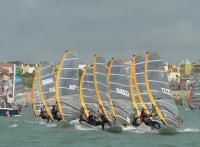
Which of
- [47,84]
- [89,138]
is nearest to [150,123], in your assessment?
[89,138]

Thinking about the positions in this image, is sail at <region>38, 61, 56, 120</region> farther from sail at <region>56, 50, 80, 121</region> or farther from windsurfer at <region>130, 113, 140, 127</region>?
windsurfer at <region>130, 113, 140, 127</region>

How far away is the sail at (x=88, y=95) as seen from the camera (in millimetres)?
47812

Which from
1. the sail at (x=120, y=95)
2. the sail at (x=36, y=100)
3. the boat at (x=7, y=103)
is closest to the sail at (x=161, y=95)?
the sail at (x=120, y=95)

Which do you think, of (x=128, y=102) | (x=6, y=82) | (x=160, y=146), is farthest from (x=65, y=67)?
(x=6, y=82)

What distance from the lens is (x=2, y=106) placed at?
250 feet

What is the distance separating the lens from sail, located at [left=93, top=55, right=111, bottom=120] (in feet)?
154

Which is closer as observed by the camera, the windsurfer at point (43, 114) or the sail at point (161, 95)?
the sail at point (161, 95)

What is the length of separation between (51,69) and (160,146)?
64.9 feet

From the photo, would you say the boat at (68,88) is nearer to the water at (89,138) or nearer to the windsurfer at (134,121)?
the water at (89,138)

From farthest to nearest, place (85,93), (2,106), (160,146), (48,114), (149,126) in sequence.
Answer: (2,106)
(48,114)
(85,93)
(149,126)
(160,146)

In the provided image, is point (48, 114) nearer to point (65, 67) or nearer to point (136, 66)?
point (65, 67)

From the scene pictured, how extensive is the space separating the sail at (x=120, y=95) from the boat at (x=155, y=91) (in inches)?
35.7

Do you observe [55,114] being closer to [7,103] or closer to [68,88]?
[68,88]

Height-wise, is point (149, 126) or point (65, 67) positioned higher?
point (65, 67)
